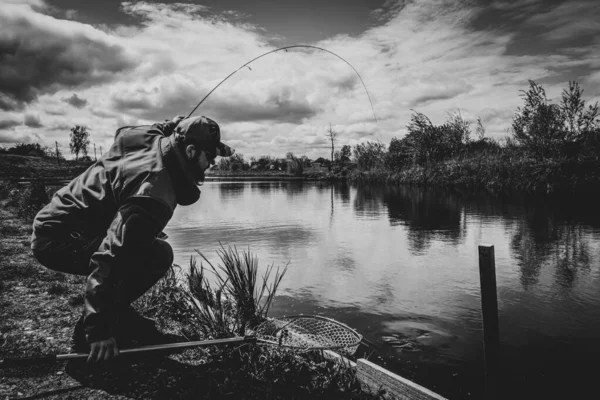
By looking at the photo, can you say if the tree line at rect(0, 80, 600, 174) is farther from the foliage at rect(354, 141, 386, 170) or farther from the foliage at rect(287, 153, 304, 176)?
the foliage at rect(287, 153, 304, 176)

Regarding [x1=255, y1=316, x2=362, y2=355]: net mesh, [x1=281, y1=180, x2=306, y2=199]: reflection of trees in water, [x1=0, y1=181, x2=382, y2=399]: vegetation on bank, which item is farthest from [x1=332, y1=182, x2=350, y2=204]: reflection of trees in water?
[x1=255, y1=316, x2=362, y2=355]: net mesh

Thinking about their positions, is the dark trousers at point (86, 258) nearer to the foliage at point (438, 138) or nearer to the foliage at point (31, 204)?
the foliage at point (31, 204)

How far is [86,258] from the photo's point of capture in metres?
3.17

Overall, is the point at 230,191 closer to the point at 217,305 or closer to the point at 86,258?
the point at 217,305

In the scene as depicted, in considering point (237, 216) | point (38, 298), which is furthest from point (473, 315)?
point (237, 216)

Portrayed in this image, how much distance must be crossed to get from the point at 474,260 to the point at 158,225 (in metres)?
8.69

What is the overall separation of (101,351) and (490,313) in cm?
301

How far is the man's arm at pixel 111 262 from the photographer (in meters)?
2.40

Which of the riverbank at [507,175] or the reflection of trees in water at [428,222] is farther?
the riverbank at [507,175]

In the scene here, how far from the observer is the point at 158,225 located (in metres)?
2.52

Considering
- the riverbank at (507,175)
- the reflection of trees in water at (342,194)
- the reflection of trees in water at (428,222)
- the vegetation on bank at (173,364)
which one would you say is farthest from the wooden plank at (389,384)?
the riverbank at (507,175)

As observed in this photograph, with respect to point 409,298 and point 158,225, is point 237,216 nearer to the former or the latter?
→ point 409,298

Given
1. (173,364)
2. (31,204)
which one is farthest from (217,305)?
(31,204)

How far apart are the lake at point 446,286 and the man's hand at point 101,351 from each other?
3.09 meters
